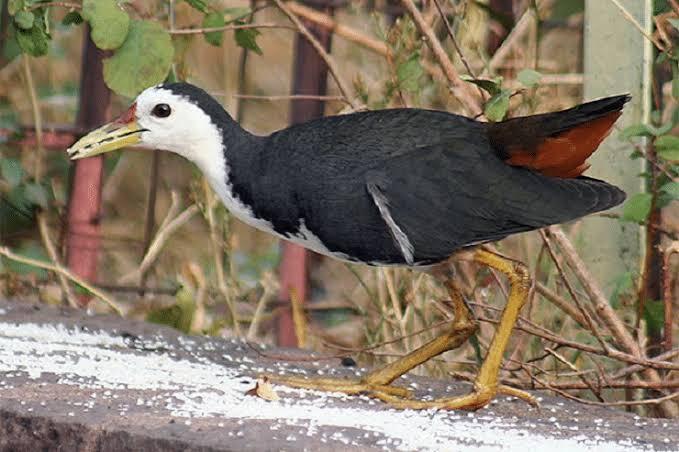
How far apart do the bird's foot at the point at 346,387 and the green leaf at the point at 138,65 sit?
0.98 m

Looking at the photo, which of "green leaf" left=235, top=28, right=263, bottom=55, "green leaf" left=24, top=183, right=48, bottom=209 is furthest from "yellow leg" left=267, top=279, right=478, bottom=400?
"green leaf" left=24, top=183, right=48, bottom=209

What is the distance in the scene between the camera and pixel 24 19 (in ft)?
13.7

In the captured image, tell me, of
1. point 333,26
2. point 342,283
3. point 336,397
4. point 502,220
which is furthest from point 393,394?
point 342,283

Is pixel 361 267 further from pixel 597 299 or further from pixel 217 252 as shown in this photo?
pixel 597 299

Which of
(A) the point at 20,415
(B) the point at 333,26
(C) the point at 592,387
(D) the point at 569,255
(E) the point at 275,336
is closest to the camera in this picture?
(A) the point at 20,415

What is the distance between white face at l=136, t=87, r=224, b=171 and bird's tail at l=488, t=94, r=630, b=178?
26.4 inches

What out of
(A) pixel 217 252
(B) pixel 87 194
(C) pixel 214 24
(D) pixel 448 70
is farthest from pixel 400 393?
(B) pixel 87 194

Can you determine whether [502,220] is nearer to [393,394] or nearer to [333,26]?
[393,394]

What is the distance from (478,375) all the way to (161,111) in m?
0.98

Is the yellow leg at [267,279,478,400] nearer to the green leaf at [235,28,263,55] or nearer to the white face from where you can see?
the white face

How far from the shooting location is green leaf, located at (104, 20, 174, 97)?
4.28 meters

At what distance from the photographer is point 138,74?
429 centimetres

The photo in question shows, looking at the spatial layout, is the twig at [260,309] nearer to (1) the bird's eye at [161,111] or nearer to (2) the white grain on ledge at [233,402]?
(2) the white grain on ledge at [233,402]

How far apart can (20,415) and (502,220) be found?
1129 mm
